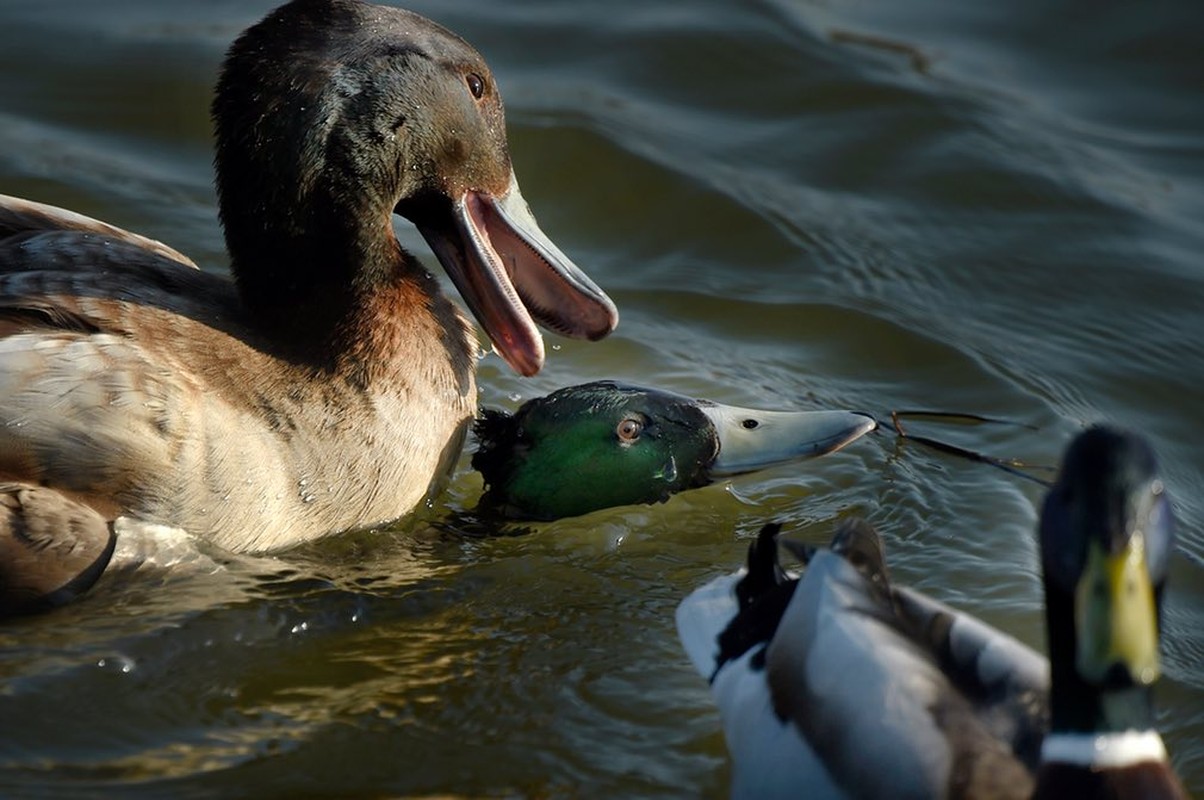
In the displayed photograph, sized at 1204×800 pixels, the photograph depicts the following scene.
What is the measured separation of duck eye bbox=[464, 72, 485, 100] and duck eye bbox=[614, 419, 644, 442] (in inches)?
46.1

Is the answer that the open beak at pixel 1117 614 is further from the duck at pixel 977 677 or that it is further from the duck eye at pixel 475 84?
the duck eye at pixel 475 84

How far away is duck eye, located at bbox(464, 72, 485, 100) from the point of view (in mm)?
6145

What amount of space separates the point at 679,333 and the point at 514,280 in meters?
1.48

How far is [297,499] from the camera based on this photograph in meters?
5.77

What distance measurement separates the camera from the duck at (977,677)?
3.92 m

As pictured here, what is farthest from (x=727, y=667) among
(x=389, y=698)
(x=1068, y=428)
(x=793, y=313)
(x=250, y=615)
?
(x=793, y=313)

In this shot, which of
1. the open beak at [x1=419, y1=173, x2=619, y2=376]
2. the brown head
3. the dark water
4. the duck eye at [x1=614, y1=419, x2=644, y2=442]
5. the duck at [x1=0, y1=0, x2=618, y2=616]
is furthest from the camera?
the open beak at [x1=419, y1=173, x2=619, y2=376]

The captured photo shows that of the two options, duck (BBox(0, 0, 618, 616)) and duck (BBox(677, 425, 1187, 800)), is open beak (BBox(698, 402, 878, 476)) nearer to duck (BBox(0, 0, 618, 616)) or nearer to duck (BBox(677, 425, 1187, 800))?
duck (BBox(0, 0, 618, 616))

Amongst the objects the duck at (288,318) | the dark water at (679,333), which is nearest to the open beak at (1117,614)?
the dark water at (679,333)

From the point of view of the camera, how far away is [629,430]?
6070mm

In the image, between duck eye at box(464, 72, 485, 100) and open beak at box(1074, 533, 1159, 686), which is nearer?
open beak at box(1074, 533, 1159, 686)

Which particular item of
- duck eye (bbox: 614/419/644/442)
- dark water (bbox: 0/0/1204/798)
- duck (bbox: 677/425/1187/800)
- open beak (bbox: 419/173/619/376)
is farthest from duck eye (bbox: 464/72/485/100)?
duck (bbox: 677/425/1187/800)

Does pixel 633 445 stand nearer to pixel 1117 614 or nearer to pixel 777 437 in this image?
pixel 777 437

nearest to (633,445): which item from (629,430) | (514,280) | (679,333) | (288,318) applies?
(629,430)
